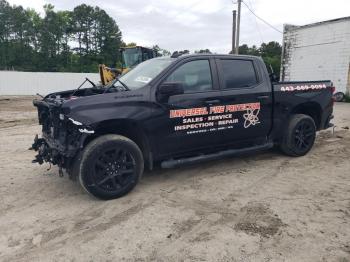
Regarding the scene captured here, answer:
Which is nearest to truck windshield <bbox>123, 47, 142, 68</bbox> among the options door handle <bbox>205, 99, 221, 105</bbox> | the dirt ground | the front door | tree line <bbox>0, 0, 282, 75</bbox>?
the dirt ground

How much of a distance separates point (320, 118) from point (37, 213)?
5372mm

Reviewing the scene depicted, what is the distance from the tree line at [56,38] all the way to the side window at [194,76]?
51.8 meters

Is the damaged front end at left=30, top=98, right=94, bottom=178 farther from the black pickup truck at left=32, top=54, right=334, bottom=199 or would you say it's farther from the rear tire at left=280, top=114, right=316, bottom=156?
the rear tire at left=280, top=114, right=316, bottom=156

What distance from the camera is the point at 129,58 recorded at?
61.1 feet

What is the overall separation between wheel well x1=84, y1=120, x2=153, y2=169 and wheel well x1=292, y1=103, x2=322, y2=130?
3154 mm

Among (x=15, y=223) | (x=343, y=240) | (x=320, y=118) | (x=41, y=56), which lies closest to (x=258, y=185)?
(x=343, y=240)

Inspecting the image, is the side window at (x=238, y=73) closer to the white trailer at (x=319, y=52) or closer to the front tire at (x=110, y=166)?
the front tire at (x=110, y=166)

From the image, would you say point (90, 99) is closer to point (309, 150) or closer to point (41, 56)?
point (309, 150)

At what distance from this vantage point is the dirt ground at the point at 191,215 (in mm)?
3312

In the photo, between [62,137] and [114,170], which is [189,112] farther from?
[62,137]

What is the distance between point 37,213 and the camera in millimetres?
4191

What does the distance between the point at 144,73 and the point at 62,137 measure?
158 centimetres

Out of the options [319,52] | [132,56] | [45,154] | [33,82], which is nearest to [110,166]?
[45,154]

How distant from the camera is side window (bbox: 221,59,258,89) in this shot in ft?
18.0
